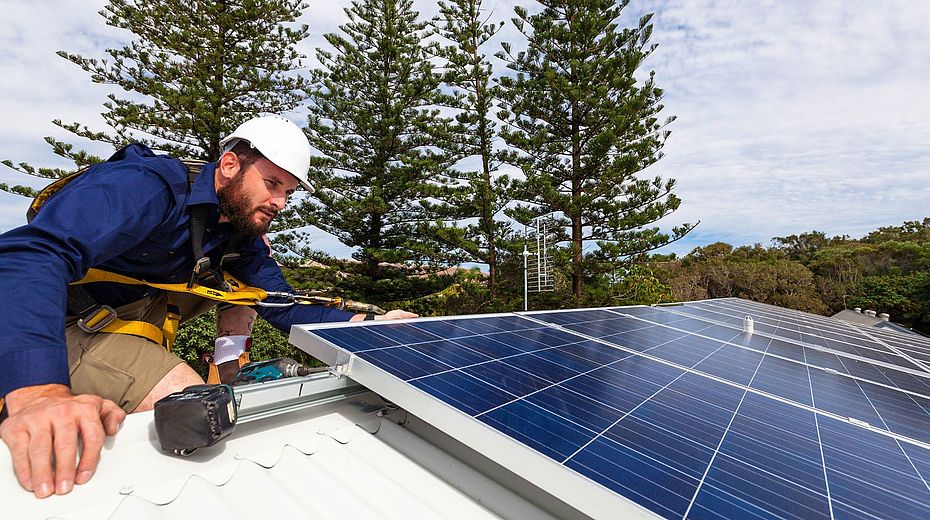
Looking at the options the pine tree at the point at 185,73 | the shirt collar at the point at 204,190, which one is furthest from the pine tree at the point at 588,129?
the shirt collar at the point at 204,190

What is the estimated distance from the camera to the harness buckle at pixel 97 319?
2.11 meters

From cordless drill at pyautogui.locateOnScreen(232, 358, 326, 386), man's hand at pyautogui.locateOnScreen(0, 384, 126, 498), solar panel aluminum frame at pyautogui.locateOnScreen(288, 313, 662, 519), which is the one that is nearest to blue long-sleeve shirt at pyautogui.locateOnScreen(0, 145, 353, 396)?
man's hand at pyautogui.locateOnScreen(0, 384, 126, 498)

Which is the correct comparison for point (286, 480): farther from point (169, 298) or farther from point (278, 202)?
point (169, 298)

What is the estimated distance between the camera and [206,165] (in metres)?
2.55

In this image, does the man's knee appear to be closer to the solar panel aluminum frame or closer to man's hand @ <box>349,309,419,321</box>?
the solar panel aluminum frame

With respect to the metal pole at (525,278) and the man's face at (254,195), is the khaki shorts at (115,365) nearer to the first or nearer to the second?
the man's face at (254,195)

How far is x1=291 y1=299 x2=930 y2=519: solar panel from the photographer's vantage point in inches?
47.1

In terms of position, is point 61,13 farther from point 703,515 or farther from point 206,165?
point 703,515

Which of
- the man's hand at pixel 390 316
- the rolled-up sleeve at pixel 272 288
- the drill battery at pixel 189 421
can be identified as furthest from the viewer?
the rolled-up sleeve at pixel 272 288

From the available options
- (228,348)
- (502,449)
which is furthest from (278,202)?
(502,449)

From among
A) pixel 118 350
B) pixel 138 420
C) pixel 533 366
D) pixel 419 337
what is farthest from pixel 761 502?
pixel 118 350

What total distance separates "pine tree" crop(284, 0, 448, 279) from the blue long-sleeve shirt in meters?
12.8

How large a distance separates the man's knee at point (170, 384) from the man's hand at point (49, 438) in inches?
37.0

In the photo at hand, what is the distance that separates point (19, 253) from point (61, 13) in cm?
1544
